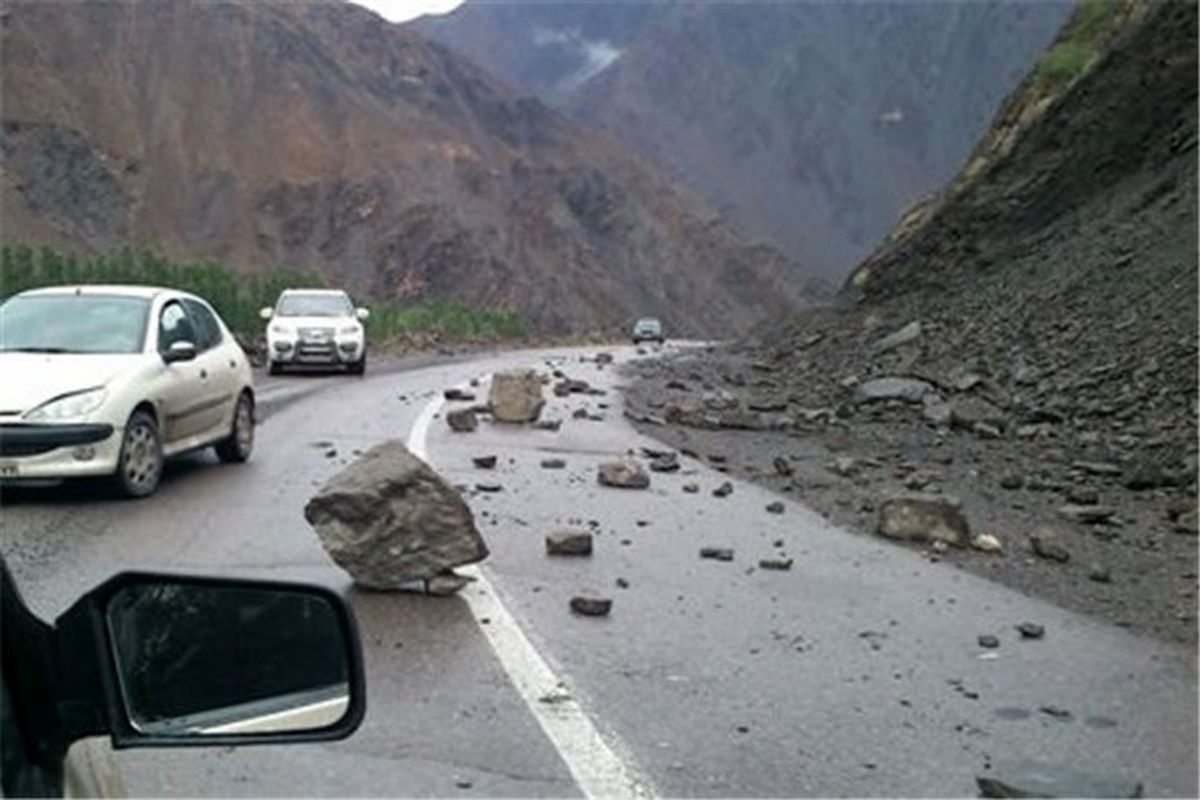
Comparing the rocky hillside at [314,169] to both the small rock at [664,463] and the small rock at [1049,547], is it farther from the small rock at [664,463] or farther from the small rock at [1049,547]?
the small rock at [1049,547]

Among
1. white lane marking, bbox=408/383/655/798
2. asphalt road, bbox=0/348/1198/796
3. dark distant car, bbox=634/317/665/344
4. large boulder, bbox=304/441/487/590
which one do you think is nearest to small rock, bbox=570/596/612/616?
asphalt road, bbox=0/348/1198/796

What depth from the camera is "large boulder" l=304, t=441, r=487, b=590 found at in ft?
26.2

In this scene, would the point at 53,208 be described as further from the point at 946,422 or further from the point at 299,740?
the point at 299,740

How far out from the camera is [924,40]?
15350cm

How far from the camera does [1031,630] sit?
7.41m

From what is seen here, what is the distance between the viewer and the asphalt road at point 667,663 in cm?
512

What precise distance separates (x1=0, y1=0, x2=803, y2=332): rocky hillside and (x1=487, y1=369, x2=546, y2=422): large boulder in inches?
2279

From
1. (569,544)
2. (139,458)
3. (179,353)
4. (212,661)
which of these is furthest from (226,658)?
(179,353)

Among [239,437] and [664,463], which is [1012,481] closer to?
[664,463]

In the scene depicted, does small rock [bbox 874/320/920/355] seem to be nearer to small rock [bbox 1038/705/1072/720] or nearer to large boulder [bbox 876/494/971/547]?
large boulder [bbox 876/494/971/547]

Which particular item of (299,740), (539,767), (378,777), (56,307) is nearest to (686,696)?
(539,767)

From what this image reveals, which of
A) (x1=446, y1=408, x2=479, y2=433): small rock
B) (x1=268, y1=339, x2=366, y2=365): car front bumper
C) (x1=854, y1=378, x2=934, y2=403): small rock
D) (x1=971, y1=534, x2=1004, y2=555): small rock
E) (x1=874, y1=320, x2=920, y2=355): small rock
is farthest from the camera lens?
(x1=268, y1=339, x2=366, y2=365): car front bumper

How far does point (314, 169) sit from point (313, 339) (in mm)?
61693

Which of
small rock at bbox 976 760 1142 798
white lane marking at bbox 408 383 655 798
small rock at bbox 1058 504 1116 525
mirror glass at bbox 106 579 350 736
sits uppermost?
mirror glass at bbox 106 579 350 736
